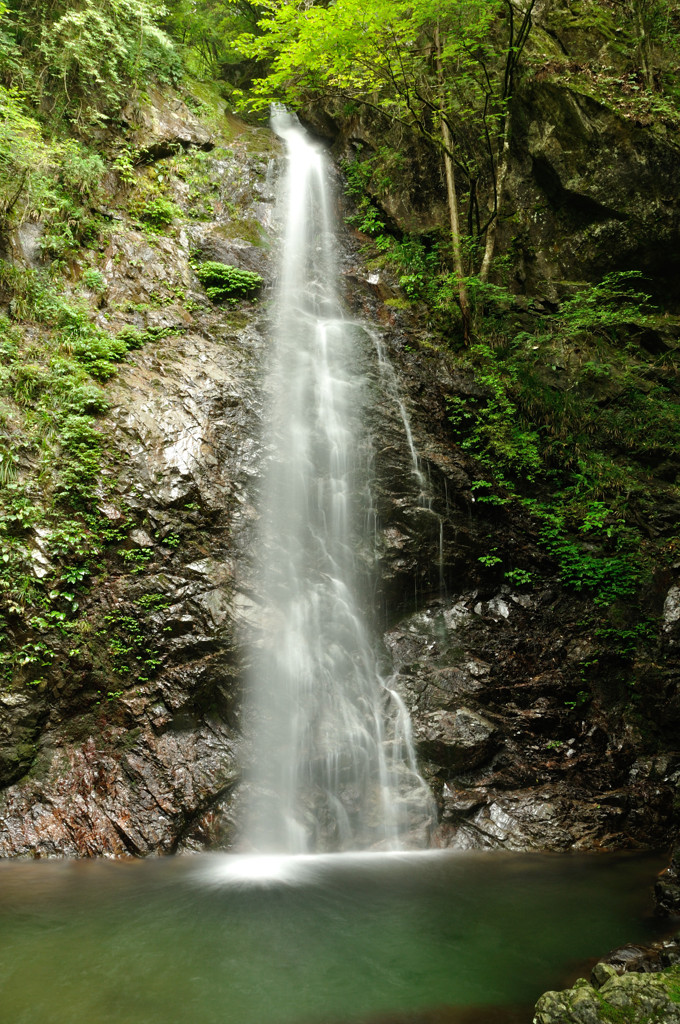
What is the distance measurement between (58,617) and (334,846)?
12.7ft

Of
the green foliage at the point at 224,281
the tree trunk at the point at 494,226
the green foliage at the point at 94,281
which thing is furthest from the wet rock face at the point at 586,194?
the green foliage at the point at 94,281

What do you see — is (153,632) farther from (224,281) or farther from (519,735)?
(224,281)

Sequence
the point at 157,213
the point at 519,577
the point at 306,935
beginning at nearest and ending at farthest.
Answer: the point at 306,935, the point at 519,577, the point at 157,213

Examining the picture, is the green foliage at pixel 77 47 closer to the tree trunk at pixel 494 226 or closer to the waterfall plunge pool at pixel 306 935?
the tree trunk at pixel 494 226

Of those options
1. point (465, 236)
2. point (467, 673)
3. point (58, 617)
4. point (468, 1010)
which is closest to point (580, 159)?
point (465, 236)

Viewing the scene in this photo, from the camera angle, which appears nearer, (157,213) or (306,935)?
(306,935)

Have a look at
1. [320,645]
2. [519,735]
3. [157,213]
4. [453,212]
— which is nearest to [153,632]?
[320,645]

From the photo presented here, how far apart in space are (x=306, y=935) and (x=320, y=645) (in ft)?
11.4

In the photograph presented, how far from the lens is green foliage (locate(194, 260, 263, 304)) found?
418 inches

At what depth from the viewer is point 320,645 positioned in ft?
25.1

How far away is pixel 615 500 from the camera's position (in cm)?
927

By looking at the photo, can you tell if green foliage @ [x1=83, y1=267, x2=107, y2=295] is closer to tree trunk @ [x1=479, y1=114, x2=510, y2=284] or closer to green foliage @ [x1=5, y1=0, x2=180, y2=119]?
green foliage @ [x1=5, y1=0, x2=180, y2=119]

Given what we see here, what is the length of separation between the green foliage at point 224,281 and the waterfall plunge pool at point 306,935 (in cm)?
862

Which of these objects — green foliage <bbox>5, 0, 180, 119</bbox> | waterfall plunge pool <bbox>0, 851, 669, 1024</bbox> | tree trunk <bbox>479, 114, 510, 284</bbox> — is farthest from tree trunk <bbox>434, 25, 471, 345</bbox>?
waterfall plunge pool <bbox>0, 851, 669, 1024</bbox>
